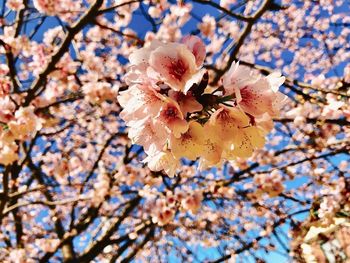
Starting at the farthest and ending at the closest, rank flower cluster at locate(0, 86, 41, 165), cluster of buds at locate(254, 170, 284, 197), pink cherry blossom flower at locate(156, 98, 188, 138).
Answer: cluster of buds at locate(254, 170, 284, 197)
flower cluster at locate(0, 86, 41, 165)
pink cherry blossom flower at locate(156, 98, 188, 138)

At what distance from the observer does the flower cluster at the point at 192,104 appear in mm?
1067

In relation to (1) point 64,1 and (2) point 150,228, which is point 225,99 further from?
(1) point 64,1

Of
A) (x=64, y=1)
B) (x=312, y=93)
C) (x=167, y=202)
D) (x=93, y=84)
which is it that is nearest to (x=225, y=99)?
(x=312, y=93)

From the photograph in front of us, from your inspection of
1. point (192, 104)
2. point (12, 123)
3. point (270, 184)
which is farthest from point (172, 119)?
point (270, 184)

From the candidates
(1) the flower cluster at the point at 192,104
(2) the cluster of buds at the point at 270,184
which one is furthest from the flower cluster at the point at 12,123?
(2) the cluster of buds at the point at 270,184

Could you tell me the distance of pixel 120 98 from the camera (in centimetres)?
122

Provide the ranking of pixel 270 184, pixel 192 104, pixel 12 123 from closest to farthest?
pixel 192 104, pixel 12 123, pixel 270 184

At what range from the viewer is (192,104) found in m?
1.04

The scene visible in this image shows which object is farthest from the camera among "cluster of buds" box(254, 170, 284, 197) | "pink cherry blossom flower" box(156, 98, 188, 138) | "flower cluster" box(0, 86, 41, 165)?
"cluster of buds" box(254, 170, 284, 197)

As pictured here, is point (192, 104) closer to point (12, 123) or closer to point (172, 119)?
point (172, 119)

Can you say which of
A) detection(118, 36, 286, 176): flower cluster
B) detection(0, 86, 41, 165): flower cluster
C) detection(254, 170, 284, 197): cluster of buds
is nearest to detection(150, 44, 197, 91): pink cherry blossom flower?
detection(118, 36, 286, 176): flower cluster

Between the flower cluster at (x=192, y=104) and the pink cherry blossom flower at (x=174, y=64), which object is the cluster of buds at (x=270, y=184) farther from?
the pink cherry blossom flower at (x=174, y=64)

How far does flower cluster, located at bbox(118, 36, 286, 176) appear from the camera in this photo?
1067mm

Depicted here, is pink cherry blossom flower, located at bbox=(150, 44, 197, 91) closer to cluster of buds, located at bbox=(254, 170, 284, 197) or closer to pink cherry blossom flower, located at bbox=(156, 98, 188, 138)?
pink cherry blossom flower, located at bbox=(156, 98, 188, 138)
